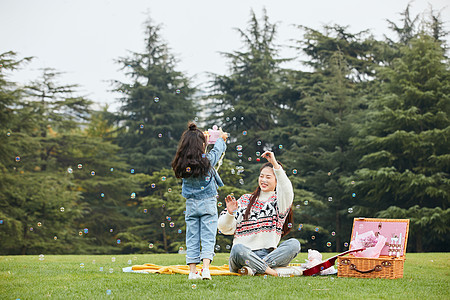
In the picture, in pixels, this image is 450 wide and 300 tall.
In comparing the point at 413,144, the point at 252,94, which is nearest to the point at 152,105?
the point at 252,94

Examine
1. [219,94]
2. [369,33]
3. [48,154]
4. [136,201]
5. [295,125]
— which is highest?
[369,33]

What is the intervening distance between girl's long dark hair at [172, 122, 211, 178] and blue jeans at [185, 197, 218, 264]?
299mm

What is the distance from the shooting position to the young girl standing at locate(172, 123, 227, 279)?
5.22 meters

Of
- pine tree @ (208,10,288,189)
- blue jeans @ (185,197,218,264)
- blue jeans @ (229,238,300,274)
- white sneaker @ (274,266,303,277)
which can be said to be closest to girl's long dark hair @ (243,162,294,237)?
blue jeans @ (229,238,300,274)

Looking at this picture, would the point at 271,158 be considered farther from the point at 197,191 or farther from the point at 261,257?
the point at 261,257

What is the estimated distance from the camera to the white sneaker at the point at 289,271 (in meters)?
5.51

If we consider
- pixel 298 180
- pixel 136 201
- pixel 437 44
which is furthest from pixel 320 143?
pixel 136 201

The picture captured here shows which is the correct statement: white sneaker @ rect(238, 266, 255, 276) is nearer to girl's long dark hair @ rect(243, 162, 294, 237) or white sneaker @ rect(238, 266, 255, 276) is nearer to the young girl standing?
the young girl standing

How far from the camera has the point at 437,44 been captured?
1822cm

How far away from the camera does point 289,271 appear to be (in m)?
5.59

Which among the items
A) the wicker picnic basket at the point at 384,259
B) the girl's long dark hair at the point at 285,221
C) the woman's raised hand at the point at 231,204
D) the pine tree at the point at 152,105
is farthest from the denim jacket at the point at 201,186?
the pine tree at the point at 152,105

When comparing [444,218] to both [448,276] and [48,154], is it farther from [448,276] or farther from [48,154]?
[48,154]

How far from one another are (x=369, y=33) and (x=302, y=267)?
19706 mm

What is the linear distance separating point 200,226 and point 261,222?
2.36 ft
